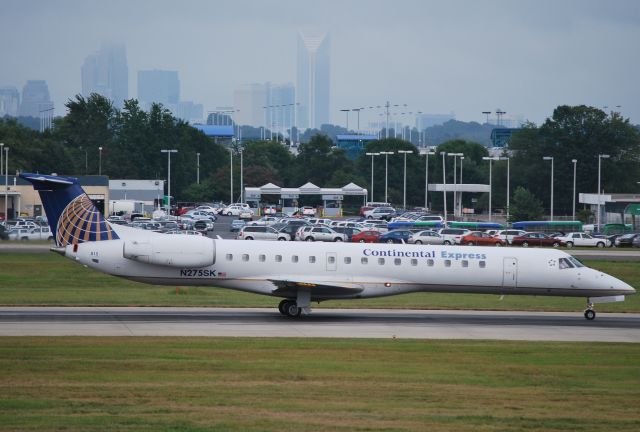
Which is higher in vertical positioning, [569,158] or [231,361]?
[569,158]

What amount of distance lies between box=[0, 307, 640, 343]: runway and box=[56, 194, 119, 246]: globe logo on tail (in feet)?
8.12

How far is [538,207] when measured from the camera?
101 metres

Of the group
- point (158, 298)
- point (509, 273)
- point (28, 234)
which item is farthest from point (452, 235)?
point (509, 273)

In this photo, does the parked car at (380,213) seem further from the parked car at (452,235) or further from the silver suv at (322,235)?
the silver suv at (322,235)

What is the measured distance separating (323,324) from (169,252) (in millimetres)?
5414

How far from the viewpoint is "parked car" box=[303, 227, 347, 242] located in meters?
71.6

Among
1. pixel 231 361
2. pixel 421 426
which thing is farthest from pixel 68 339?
pixel 421 426

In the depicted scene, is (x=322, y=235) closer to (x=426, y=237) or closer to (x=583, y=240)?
(x=426, y=237)

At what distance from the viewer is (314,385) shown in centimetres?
2159

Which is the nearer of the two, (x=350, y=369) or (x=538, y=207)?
(x=350, y=369)

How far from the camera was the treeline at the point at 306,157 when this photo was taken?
123250 mm

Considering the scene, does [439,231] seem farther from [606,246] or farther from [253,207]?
[253,207]

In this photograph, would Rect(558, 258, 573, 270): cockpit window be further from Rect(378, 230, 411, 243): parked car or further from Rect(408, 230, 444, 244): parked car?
Rect(378, 230, 411, 243): parked car

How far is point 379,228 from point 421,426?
63.8m
